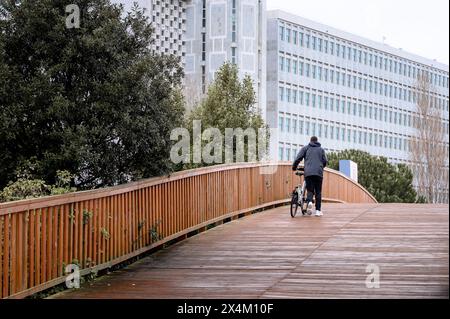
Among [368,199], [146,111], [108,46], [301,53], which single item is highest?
[301,53]

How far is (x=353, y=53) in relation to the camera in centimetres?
11281

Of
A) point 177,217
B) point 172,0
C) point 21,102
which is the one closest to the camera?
point 21,102

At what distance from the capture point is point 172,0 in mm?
Answer: 95062

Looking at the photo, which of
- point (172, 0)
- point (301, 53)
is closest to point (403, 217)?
point (172, 0)

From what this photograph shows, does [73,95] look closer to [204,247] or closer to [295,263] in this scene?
[204,247]

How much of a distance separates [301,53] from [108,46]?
309 feet

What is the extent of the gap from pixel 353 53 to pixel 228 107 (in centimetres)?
8295

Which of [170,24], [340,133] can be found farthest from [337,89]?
[170,24]

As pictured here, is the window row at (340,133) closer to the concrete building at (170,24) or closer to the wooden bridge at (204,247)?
the concrete building at (170,24)

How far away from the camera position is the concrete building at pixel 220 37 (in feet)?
313

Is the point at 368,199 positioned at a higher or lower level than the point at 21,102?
lower

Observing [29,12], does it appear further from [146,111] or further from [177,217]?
[177,217]

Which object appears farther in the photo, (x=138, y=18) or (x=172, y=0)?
(x=172, y=0)

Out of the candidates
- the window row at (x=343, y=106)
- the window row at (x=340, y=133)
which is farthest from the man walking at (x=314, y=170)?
the window row at (x=343, y=106)
